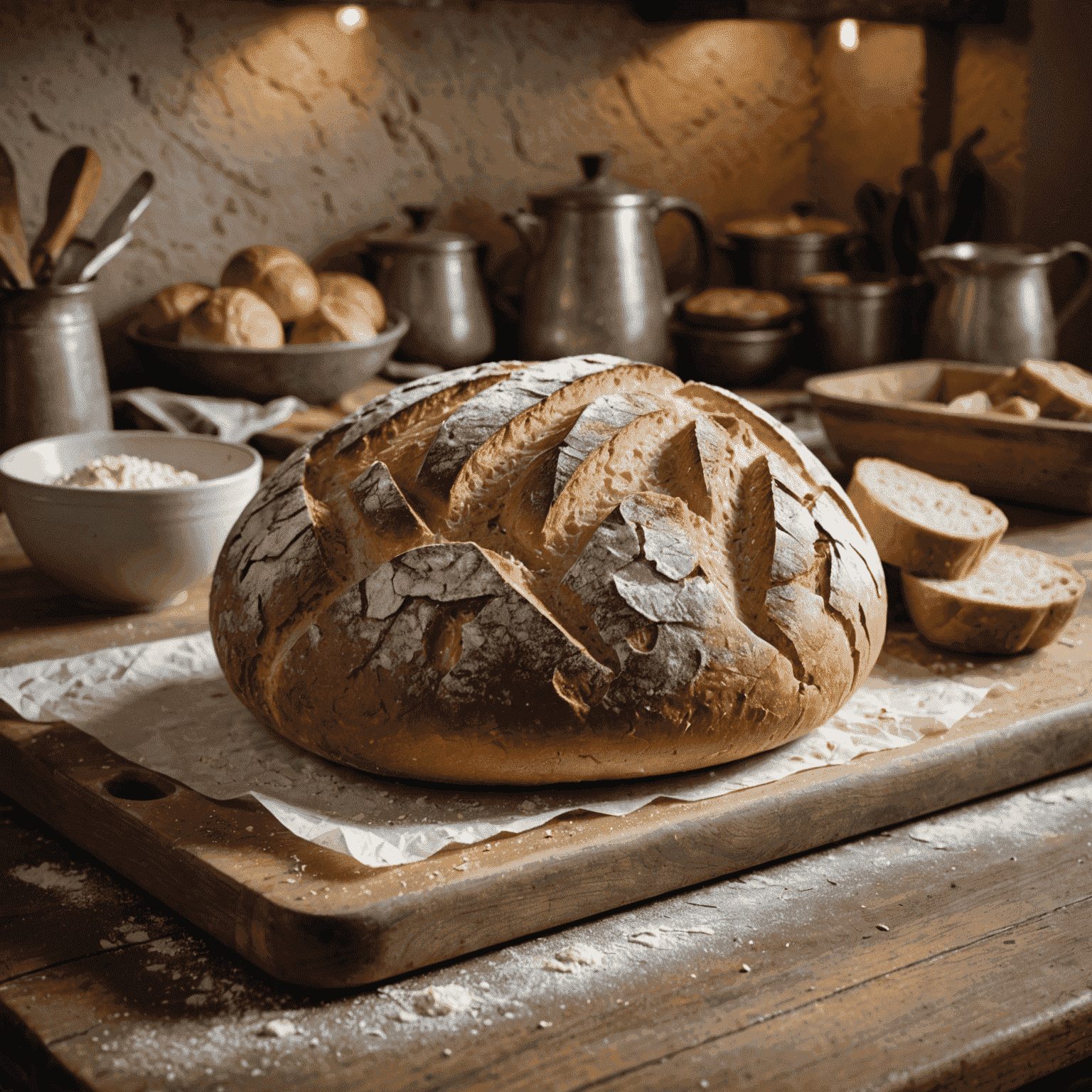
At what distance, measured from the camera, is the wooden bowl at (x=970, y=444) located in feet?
5.49

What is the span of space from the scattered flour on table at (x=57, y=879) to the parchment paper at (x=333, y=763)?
99 millimetres

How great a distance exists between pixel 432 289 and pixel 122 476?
106 centimetres

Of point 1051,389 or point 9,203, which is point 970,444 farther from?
point 9,203

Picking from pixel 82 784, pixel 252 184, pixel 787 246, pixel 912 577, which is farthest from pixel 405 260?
pixel 82 784

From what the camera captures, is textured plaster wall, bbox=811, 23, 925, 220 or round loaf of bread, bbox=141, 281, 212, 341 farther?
textured plaster wall, bbox=811, 23, 925, 220

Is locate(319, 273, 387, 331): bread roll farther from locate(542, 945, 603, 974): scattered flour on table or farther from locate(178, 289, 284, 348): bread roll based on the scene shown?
locate(542, 945, 603, 974): scattered flour on table

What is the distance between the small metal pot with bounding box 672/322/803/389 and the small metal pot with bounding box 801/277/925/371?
6 centimetres

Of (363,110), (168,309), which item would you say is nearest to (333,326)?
(168,309)

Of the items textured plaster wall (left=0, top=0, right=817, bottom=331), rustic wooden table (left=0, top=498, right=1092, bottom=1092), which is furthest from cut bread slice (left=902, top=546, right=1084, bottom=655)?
textured plaster wall (left=0, top=0, right=817, bottom=331)

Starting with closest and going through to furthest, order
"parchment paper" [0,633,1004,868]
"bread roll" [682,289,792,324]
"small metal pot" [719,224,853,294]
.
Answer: "parchment paper" [0,633,1004,868]
"bread roll" [682,289,792,324]
"small metal pot" [719,224,853,294]

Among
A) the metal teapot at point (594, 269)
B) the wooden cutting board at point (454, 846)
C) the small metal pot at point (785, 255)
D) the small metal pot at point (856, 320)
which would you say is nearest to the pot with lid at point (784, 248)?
the small metal pot at point (785, 255)

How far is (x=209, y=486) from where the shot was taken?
1264mm

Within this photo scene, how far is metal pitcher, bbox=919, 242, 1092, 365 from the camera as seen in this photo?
2.10 m

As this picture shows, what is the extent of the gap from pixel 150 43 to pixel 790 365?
4.70ft
